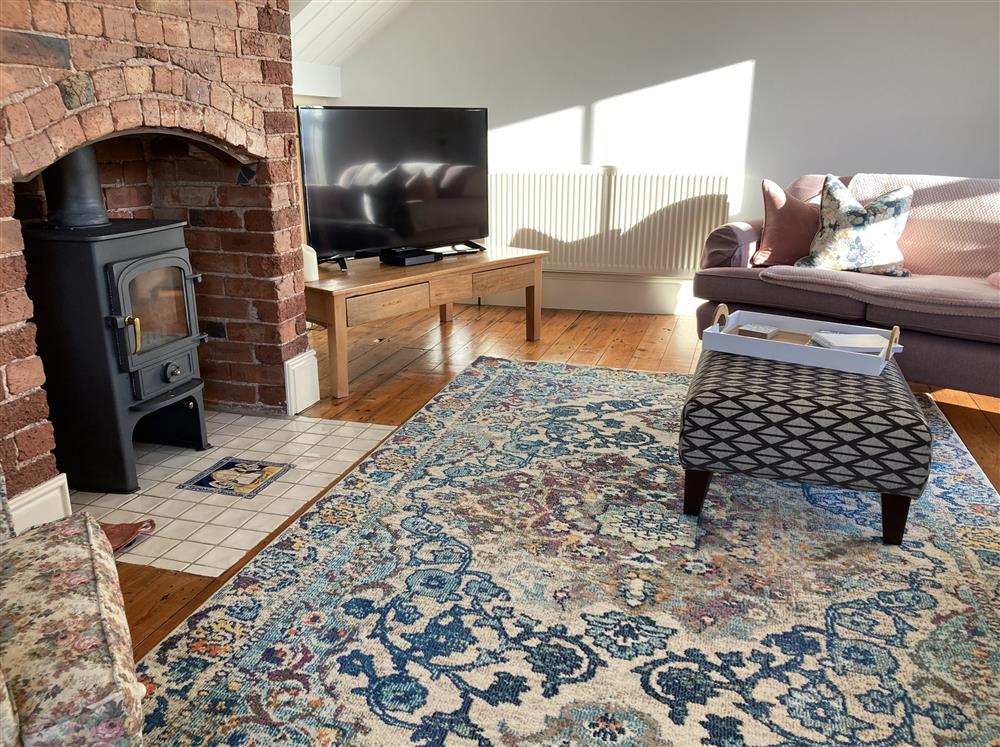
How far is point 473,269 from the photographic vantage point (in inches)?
146

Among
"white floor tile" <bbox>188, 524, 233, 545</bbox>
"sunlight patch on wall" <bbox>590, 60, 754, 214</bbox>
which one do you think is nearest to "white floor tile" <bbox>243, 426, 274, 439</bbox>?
"white floor tile" <bbox>188, 524, 233, 545</bbox>

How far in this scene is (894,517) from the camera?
82.3 inches

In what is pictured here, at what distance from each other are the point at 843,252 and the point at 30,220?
293 centimetres

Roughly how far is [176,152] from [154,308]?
25.8 inches

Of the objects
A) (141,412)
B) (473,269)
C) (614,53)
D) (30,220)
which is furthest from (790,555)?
(614,53)

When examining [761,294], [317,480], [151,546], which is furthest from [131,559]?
[761,294]

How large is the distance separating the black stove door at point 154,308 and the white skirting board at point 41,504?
38cm

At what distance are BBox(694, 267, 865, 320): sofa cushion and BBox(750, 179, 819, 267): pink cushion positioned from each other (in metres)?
0.14

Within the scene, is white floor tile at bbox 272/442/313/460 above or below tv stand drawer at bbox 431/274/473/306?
below

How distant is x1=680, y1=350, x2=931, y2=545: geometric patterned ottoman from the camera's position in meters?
1.98

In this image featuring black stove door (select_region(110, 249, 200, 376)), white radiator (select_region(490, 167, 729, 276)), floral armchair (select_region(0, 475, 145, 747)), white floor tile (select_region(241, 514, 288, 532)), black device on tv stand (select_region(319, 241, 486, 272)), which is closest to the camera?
floral armchair (select_region(0, 475, 145, 747))

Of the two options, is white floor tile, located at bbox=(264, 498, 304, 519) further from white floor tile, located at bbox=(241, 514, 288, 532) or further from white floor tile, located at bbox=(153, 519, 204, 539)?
white floor tile, located at bbox=(153, 519, 204, 539)

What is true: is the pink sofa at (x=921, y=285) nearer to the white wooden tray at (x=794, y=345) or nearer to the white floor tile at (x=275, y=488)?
the white wooden tray at (x=794, y=345)

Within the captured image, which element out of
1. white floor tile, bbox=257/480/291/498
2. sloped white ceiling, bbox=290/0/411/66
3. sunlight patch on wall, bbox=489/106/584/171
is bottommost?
white floor tile, bbox=257/480/291/498
